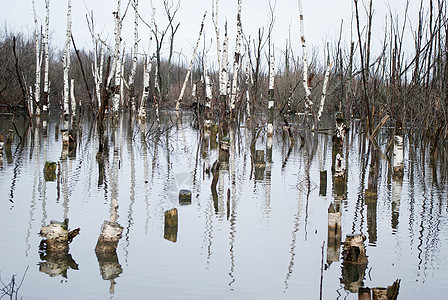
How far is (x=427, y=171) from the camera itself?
845cm

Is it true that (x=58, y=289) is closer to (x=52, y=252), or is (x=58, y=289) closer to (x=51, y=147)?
(x=52, y=252)

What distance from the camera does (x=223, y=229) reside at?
488cm

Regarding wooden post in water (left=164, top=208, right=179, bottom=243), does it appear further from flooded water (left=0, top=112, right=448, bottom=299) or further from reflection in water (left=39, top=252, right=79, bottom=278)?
reflection in water (left=39, top=252, right=79, bottom=278)

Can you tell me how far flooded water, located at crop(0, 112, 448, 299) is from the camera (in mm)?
3555

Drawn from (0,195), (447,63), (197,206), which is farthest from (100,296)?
(447,63)

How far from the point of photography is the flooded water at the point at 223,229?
11.7 ft

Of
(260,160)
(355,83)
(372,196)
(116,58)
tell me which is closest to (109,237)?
(372,196)

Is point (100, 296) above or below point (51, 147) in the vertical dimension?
below

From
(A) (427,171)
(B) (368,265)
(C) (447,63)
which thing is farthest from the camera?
(C) (447,63)

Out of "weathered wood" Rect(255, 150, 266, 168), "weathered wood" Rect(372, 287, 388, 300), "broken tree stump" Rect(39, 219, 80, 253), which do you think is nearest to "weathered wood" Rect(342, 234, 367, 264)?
"weathered wood" Rect(372, 287, 388, 300)

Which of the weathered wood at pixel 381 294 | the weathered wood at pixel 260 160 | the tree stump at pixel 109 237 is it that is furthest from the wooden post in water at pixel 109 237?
the weathered wood at pixel 260 160

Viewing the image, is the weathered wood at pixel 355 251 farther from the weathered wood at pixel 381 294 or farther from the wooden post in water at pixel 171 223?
the wooden post in water at pixel 171 223

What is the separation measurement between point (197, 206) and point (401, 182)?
10.2 feet

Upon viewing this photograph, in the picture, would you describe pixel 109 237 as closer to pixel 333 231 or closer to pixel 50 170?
pixel 333 231
